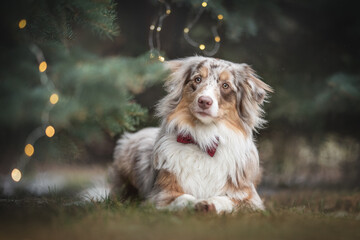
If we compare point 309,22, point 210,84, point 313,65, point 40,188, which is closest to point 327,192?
point 313,65

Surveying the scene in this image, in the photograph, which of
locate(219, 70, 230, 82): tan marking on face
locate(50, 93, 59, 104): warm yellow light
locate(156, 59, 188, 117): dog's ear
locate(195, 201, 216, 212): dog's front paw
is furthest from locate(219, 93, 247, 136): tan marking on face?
locate(50, 93, 59, 104): warm yellow light

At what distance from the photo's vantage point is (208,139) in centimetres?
331

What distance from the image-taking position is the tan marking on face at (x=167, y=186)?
3156mm

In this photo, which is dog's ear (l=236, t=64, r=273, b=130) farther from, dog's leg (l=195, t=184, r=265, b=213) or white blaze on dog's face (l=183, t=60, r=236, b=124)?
dog's leg (l=195, t=184, r=265, b=213)

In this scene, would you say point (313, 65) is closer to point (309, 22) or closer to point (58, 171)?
point (309, 22)

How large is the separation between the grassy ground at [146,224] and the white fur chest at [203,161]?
43cm

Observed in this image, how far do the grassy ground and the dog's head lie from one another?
0.84 metres

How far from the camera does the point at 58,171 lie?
5660 mm

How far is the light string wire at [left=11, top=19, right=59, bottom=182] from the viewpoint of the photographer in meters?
3.09

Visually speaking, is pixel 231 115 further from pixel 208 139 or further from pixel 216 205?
pixel 216 205

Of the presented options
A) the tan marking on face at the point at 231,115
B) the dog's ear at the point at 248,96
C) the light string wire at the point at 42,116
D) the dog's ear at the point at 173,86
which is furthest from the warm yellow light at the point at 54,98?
the dog's ear at the point at 248,96

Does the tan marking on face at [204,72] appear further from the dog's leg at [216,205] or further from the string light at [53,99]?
the string light at [53,99]

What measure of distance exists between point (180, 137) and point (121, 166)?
1.24m

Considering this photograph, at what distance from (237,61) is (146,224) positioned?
11.2 feet
